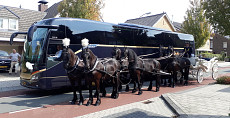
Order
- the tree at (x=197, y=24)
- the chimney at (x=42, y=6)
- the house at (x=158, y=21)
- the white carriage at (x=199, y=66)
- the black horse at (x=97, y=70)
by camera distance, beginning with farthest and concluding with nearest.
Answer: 1. the chimney at (x=42, y=6)
2. the house at (x=158, y=21)
3. the tree at (x=197, y=24)
4. the white carriage at (x=199, y=66)
5. the black horse at (x=97, y=70)

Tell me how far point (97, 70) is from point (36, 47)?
3.22 meters

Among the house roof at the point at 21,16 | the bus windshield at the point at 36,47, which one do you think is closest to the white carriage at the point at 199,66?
the bus windshield at the point at 36,47

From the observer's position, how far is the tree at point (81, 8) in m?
16.5

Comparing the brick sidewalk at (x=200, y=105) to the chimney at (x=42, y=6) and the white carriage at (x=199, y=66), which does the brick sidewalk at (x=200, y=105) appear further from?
the chimney at (x=42, y=6)

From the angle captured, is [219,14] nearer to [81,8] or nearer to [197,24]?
[81,8]

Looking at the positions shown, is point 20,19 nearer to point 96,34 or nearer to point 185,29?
point 96,34

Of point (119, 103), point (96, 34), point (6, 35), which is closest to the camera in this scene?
point (119, 103)

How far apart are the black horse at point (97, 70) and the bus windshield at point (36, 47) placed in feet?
8.60

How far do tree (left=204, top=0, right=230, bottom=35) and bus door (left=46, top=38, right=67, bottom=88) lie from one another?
9.70 metres

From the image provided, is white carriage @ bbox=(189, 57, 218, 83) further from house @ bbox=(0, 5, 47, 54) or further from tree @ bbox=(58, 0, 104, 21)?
house @ bbox=(0, 5, 47, 54)

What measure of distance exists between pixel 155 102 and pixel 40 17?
24.6m

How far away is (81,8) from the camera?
16578 mm

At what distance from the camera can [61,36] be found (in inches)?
332

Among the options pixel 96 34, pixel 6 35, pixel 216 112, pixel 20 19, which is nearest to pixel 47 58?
pixel 96 34
